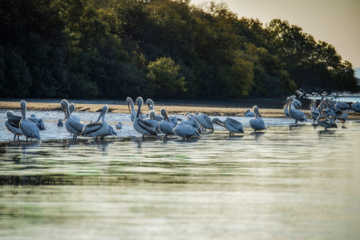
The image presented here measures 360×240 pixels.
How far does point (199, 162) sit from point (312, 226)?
21.9ft

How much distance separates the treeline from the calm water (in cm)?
3657

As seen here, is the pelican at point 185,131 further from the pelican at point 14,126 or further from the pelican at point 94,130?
the pelican at point 14,126

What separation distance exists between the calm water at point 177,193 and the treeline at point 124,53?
36.6 metres

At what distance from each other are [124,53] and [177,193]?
53896mm

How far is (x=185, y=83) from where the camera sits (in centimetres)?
6538

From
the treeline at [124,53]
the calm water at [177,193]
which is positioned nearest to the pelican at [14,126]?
the calm water at [177,193]

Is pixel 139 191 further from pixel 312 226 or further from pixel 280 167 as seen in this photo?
pixel 280 167

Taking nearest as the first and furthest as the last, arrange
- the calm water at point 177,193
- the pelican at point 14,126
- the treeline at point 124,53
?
the calm water at point 177,193
the pelican at point 14,126
the treeline at point 124,53

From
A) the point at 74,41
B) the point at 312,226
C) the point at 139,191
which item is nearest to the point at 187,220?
the point at 312,226

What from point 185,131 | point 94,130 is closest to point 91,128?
point 94,130

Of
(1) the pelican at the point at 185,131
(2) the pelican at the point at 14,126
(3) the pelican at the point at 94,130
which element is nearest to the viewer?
(2) the pelican at the point at 14,126

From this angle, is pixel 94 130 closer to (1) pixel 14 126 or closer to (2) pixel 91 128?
(2) pixel 91 128

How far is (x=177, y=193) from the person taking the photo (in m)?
9.87

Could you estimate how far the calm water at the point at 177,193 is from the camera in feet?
24.6
